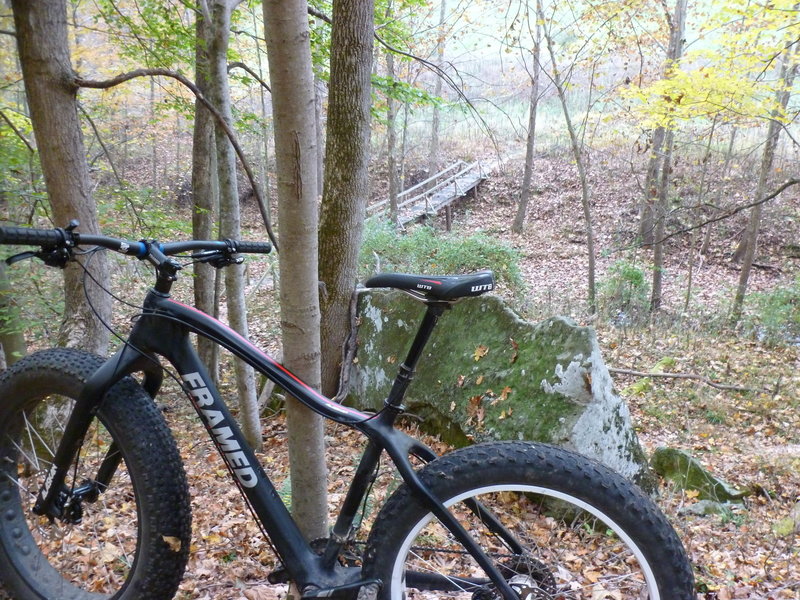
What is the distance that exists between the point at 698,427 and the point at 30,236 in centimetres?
664

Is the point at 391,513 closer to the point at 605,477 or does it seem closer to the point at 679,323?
the point at 605,477

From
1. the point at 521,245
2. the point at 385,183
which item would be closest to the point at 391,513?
the point at 521,245

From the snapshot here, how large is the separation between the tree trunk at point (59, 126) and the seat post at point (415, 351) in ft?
7.99

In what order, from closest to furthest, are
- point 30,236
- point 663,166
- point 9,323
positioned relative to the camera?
1. point 30,236
2. point 9,323
3. point 663,166

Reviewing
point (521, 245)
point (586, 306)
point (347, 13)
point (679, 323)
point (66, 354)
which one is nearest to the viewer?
point (66, 354)

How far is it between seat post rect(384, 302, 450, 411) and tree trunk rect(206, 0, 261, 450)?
282 cm

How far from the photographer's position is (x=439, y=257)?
11391 millimetres

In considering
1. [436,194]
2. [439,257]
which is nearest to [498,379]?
[439,257]

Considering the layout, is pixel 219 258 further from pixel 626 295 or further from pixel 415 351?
pixel 626 295

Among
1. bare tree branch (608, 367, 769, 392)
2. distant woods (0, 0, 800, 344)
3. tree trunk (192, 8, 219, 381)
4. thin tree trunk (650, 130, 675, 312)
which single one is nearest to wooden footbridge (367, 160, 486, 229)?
distant woods (0, 0, 800, 344)

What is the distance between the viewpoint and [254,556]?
2836 mm

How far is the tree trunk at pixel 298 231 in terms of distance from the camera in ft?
5.49

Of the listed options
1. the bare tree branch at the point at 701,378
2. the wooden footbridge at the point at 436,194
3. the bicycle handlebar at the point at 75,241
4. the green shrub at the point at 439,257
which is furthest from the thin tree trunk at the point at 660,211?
the bicycle handlebar at the point at 75,241

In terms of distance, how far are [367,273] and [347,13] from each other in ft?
22.0
